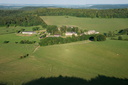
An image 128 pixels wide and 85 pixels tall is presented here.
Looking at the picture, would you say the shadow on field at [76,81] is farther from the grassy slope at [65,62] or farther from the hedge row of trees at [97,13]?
the hedge row of trees at [97,13]

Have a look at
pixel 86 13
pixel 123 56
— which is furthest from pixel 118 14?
pixel 123 56

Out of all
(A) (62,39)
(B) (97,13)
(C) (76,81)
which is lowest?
(C) (76,81)

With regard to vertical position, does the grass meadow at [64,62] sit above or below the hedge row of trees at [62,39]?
below

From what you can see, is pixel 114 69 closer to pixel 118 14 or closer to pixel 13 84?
pixel 13 84

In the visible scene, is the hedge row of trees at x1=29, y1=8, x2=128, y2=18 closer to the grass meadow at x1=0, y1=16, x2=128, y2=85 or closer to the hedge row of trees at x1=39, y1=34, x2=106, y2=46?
the hedge row of trees at x1=39, y1=34, x2=106, y2=46

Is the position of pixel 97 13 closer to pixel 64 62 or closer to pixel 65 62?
pixel 65 62

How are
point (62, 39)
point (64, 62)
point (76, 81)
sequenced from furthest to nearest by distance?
1. point (62, 39)
2. point (64, 62)
3. point (76, 81)

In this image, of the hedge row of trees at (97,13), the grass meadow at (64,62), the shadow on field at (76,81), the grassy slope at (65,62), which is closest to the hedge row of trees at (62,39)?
the grass meadow at (64,62)

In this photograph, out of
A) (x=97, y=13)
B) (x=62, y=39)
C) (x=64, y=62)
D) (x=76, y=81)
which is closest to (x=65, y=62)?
(x=64, y=62)

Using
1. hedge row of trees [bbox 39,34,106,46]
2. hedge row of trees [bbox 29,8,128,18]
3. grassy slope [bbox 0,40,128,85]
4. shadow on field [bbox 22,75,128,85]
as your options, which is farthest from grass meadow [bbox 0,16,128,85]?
hedge row of trees [bbox 29,8,128,18]
